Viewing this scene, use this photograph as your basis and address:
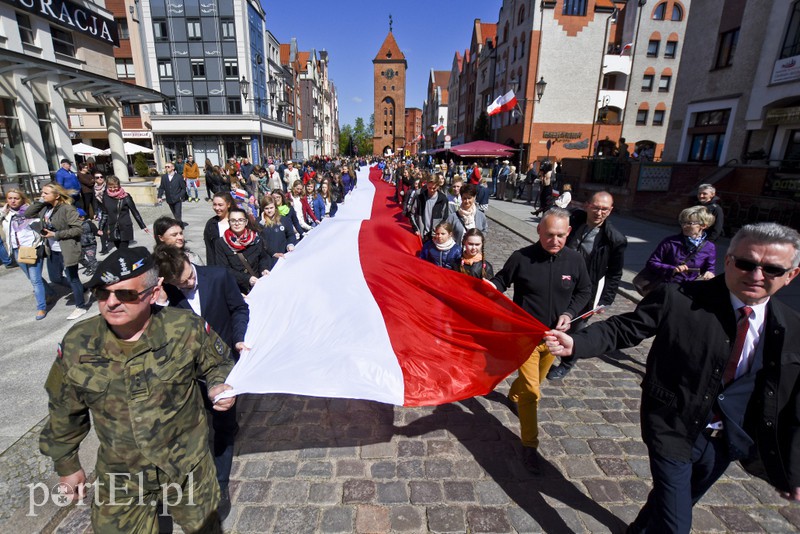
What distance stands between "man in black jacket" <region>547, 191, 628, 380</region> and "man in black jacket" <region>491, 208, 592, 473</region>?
0.77 m

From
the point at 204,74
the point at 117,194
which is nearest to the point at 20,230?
the point at 117,194

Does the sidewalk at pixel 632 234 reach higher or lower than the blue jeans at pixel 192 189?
lower

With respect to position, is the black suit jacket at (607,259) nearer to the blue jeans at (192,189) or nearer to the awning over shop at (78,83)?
the awning over shop at (78,83)

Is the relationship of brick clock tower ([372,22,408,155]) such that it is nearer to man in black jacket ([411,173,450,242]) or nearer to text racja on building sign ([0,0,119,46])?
text racja on building sign ([0,0,119,46])

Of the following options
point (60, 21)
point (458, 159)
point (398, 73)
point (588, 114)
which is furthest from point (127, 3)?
point (398, 73)

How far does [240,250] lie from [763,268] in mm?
4586

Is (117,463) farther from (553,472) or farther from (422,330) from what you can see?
(553,472)

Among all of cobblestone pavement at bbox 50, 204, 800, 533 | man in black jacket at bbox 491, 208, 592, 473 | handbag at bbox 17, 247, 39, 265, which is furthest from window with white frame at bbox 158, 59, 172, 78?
man in black jacket at bbox 491, 208, 592, 473

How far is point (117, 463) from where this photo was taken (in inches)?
83.5

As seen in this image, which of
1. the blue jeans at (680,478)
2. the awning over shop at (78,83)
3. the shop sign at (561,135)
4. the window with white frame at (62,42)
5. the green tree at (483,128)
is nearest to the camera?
the blue jeans at (680,478)

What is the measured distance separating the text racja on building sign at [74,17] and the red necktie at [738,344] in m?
21.0

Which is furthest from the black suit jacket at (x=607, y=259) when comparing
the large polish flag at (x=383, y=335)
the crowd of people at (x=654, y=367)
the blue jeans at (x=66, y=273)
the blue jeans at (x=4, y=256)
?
the blue jeans at (x=4, y=256)

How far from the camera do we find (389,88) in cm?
8988

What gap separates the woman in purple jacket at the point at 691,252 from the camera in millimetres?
4512
